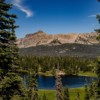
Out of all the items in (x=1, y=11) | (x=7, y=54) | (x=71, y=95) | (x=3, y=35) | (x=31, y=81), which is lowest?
(x=71, y=95)

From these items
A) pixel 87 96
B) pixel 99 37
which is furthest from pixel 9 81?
pixel 87 96

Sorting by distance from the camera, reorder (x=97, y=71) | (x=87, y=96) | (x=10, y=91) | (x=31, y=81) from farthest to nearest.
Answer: (x=87, y=96)
(x=31, y=81)
(x=10, y=91)
(x=97, y=71)

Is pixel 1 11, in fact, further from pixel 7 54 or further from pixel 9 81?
pixel 9 81

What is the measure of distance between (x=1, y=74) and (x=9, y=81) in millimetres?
1115

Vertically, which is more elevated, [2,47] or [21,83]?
[2,47]

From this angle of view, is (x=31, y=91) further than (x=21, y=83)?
Yes

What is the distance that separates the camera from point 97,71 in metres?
22.2

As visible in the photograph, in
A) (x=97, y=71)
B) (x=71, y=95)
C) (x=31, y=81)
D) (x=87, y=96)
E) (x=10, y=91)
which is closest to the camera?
(x=97, y=71)

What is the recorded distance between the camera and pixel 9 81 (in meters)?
22.8

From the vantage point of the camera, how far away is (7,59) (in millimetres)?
23344

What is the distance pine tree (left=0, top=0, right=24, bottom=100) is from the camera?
22.9 m

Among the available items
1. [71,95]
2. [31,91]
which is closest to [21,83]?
[31,91]

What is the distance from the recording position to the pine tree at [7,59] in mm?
22897

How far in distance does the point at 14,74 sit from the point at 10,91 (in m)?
1.90
